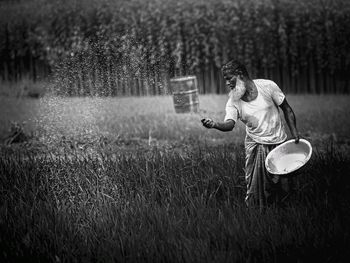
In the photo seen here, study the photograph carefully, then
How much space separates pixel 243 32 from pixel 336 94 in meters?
2.70

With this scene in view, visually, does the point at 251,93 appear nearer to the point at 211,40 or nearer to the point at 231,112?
the point at 231,112

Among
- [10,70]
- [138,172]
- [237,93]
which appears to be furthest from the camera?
[10,70]

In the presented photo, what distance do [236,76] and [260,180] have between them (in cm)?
84

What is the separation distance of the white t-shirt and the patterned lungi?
77mm

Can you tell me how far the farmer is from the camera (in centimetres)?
421

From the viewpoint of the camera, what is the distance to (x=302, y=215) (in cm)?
382

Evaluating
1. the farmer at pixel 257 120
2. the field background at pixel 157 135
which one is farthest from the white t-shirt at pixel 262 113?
the field background at pixel 157 135

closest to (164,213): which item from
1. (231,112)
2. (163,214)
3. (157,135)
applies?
(163,214)

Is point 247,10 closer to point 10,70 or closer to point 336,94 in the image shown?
point 336,94

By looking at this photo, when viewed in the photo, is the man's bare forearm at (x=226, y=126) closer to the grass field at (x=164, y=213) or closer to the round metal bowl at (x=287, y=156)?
the round metal bowl at (x=287, y=156)

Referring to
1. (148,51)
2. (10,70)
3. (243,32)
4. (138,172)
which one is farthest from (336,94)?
(138,172)

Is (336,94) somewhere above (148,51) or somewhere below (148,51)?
below

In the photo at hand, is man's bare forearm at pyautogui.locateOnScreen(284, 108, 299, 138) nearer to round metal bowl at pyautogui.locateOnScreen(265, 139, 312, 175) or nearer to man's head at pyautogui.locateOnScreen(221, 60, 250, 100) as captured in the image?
round metal bowl at pyautogui.locateOnScreen(265, 139, 312, 175)

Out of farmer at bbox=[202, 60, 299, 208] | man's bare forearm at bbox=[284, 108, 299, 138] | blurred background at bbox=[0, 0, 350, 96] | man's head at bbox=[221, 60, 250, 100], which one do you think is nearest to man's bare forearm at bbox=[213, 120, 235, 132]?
farmer at bbox=[202, 60, 299, 208]
